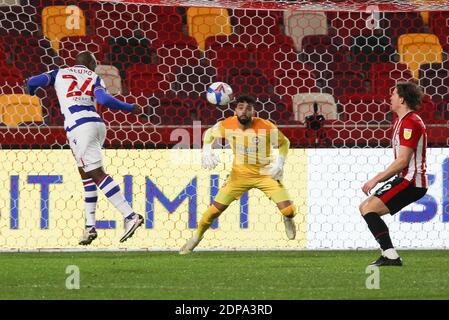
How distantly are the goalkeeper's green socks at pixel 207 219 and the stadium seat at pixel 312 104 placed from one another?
2.84m

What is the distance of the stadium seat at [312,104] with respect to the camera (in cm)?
1248

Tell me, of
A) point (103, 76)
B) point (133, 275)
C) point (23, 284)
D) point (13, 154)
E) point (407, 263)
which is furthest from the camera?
point (103, 76)

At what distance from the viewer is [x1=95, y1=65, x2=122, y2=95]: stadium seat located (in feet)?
42.1

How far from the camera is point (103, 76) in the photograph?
12.9 metres

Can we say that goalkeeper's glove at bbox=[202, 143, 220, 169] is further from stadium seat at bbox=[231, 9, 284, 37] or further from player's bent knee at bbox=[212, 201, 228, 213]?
stadium seat at bbox=[231, 9, 284, 37]

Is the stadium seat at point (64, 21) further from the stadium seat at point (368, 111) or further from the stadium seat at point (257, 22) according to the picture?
the stadium seat at point (368, 111)

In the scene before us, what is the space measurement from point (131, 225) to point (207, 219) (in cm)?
65

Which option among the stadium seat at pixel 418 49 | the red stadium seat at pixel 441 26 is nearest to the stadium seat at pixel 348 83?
the stadium seat at pixel 418 49

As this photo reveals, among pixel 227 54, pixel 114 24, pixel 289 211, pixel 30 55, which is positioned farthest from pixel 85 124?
pixel 114 24

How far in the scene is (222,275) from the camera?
8.21m

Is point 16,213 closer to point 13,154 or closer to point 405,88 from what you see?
point 13,154

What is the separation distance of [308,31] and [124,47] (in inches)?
83.9

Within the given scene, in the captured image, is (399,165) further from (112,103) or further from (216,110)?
(216,110)
